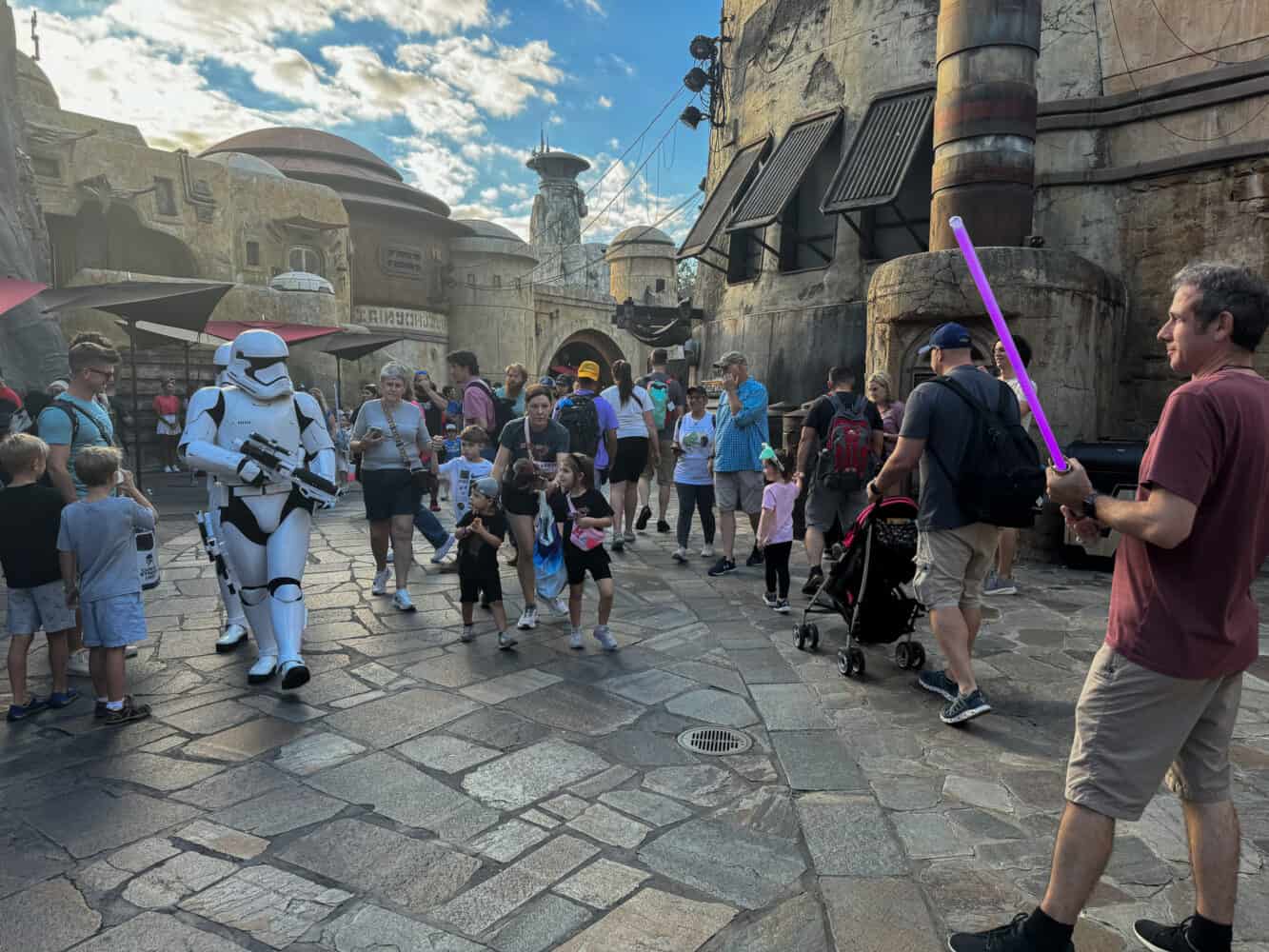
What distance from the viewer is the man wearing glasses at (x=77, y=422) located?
14.4ft

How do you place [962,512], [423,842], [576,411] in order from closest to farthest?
[423,842], [962,512], [576,411]

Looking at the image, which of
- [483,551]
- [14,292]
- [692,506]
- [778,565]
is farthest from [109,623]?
[14,292]

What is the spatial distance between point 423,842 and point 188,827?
910 millimetres

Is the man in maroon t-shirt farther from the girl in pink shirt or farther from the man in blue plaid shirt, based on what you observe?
the man in blue plaid shirt

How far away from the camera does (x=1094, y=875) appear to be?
206cm

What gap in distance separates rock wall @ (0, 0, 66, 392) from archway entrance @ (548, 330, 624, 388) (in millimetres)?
20738

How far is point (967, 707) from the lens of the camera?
379cm

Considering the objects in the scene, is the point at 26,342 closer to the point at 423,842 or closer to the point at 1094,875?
the point at 423,842

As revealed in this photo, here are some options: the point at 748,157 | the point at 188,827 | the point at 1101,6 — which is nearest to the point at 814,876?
the point at 188,827

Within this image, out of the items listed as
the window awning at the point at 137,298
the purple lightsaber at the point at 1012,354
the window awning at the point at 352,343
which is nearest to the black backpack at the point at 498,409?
the purple lightsaber at the point at 1012,354

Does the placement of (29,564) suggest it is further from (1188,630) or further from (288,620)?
(1188,630)

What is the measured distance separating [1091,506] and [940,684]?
2232mm

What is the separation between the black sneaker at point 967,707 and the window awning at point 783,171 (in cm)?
987

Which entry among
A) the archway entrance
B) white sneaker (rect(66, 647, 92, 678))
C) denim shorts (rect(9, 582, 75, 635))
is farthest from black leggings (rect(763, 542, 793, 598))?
the archway entrance
